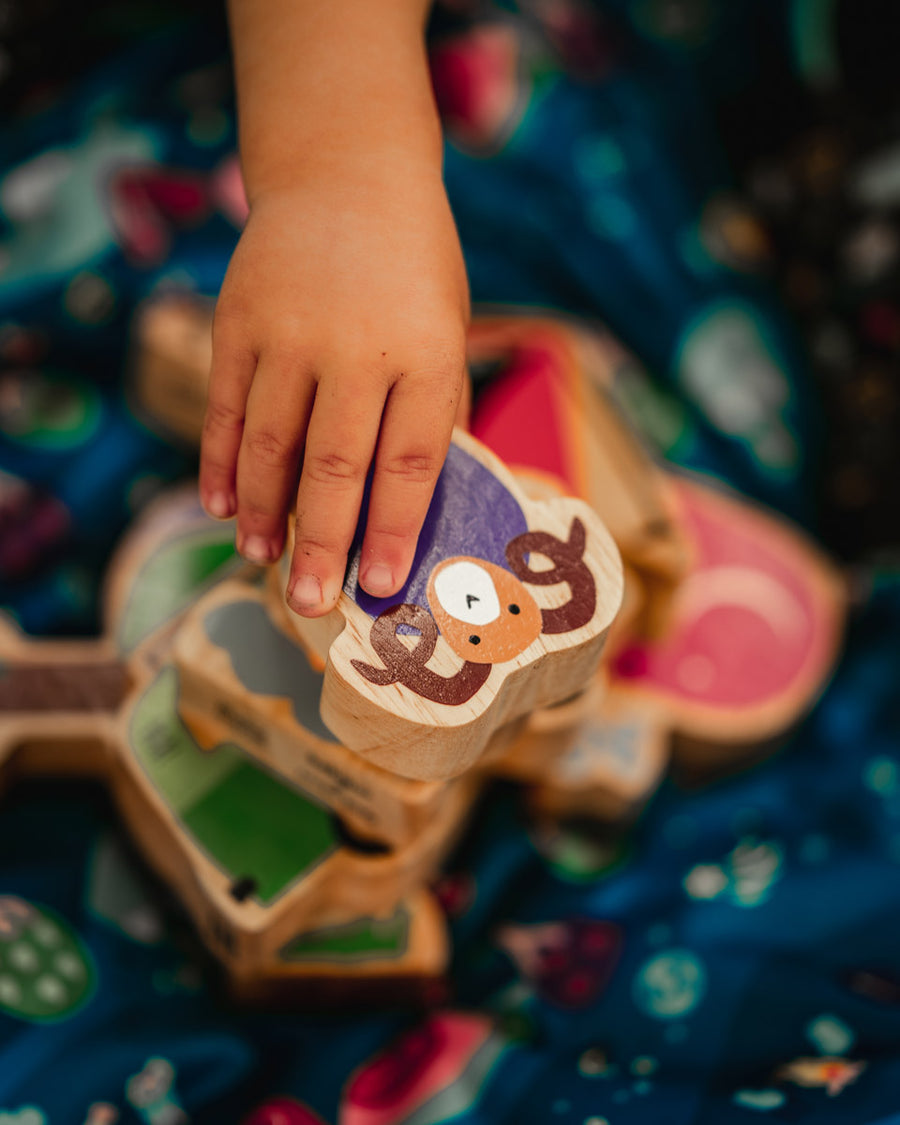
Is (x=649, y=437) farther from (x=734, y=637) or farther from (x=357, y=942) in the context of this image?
(x=357, y=942)

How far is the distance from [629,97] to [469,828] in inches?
23.9

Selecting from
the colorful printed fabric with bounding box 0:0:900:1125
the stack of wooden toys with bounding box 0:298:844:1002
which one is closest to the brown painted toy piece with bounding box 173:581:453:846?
the stack of wooden toys with bounding box 0:298:844:1002

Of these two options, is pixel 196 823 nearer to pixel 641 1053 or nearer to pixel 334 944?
pixel 334 944

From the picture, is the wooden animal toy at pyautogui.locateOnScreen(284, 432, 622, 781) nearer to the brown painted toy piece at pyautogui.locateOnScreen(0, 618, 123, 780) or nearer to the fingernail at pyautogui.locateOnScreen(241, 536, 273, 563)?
the fingernail at pyautogui.locateOnScreen(241, 536, 273, 563)

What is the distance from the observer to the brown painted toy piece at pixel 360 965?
1.49 feet

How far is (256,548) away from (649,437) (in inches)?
17.3

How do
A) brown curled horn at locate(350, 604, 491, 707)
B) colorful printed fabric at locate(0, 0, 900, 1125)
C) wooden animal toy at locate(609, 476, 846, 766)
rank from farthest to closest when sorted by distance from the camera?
wooden animal toy at locate(609, 476, 846, 766), colorful printed fabric at locate(0, 0, 900, 1125), brown curled horn at locate(350, 604, 491, 707)

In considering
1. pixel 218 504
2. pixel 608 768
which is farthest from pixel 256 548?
pixel 608 768

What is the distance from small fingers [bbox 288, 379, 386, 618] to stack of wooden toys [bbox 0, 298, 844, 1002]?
1cm

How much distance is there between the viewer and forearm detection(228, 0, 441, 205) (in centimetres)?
36

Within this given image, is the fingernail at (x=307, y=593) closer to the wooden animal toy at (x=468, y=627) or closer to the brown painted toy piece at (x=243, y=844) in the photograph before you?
the wooden animal toy at (x=468, y=627)

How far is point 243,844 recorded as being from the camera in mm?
416

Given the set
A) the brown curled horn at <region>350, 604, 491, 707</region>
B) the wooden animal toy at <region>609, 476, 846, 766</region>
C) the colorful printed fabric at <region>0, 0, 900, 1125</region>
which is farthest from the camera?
the wooden animal toy at <region>609, 476, 846, 766</region>

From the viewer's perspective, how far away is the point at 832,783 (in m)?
0.60
